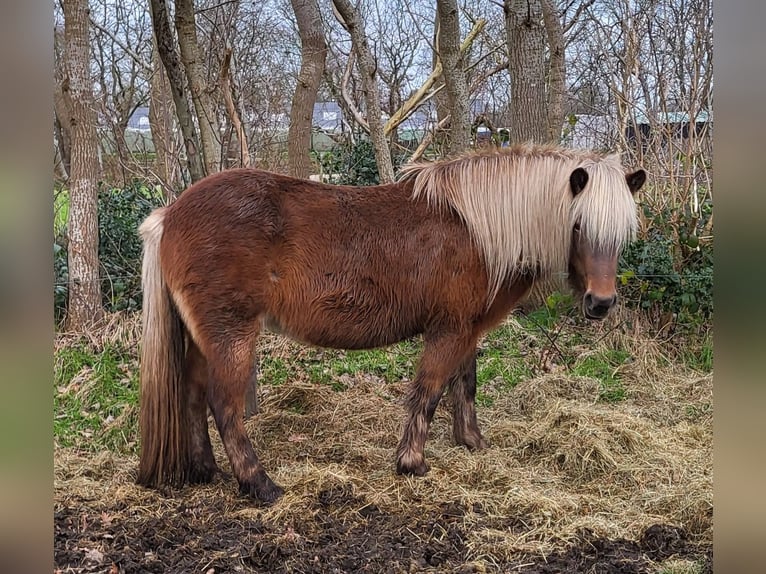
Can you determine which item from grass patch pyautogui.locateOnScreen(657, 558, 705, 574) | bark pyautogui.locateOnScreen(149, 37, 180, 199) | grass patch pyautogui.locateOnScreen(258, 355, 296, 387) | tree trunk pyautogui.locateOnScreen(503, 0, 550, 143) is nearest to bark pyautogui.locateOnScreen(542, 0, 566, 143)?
→ tree trunk pyautogui.locateOnScreen(503, 0, 550, 143)

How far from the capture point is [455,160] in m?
4.11

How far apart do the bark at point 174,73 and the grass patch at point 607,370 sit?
3725 mm

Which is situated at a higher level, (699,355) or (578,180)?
(578,180)

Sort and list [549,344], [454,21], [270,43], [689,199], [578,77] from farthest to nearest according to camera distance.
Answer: [270,43] < [578,77] < [689,199] < [549,344] < [454,21]

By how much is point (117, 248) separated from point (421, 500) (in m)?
4.79

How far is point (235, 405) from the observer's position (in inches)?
141

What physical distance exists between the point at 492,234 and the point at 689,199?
3784mm

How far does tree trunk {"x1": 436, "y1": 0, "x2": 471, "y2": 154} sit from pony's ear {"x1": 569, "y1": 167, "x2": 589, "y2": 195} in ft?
7.49

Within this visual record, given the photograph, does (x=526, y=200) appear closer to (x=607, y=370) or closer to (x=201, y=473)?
(x=201, y=473)

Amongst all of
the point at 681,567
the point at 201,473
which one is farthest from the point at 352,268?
the point at 681,567

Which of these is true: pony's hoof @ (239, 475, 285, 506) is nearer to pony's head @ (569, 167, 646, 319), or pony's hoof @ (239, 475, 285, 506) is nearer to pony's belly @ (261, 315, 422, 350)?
pony's belly @ (261, 315, 422, 350)

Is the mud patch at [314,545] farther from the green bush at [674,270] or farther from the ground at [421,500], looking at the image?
the green bush at [674,270]

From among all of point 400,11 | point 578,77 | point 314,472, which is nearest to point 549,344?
point 314,472
